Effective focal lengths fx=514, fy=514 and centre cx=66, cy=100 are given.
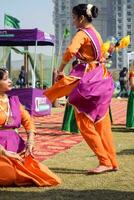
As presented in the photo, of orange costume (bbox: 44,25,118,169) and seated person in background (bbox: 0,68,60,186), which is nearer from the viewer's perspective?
seated person in background (bbox: 0,68,60,186)

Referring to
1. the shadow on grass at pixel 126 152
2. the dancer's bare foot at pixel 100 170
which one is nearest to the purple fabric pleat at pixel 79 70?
the dancer's bare foot at pixel 100 170

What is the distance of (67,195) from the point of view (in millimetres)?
4105

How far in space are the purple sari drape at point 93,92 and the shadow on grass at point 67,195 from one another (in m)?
1.00

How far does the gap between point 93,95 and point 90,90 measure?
6 centimetres

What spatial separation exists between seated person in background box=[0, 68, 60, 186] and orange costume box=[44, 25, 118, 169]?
61 cm

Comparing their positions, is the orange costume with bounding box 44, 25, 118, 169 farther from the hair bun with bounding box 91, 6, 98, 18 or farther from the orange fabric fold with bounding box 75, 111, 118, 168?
the hair bun with bounding box 91, 6, 98, 18

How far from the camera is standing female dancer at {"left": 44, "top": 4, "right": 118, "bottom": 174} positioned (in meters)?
4.96

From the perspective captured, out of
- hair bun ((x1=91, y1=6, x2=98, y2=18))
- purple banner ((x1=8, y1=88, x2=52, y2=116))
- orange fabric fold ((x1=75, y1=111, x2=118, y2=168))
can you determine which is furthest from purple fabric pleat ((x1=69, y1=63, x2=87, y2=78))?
purple banner ((x1=8, y1=88, x2=52, y2=116))

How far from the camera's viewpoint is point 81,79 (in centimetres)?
499

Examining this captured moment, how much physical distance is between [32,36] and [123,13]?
61826 millimetres

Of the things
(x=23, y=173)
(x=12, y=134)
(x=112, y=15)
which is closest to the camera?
(x=23, y=173)

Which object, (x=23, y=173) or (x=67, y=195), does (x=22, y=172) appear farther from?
(x=67, y=195)

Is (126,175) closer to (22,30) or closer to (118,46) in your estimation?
(118,46)

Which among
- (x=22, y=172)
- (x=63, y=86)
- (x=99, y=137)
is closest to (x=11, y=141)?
(x=22, y=172)
